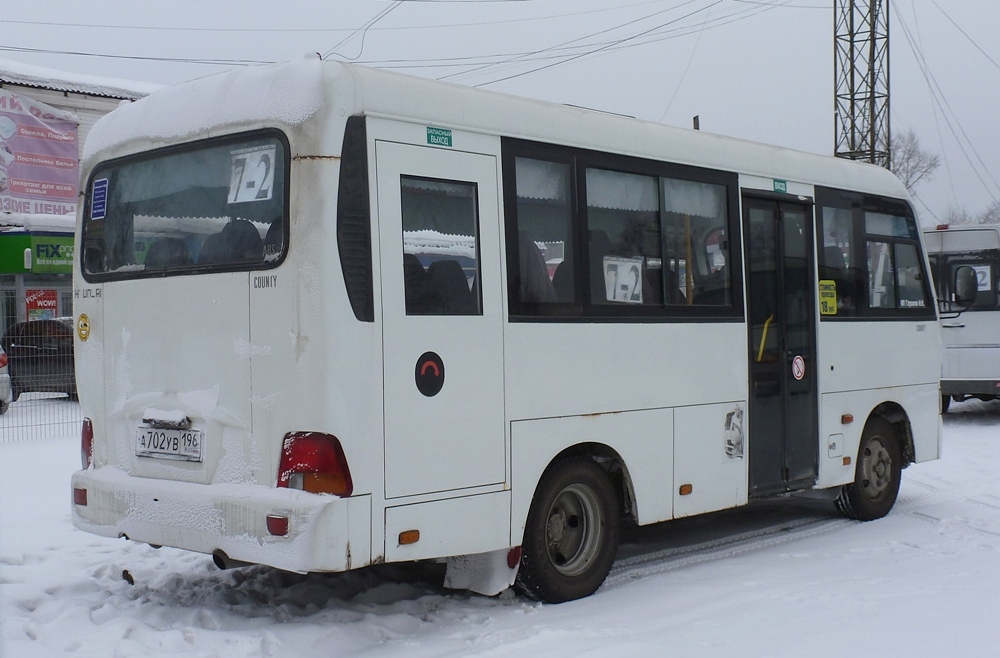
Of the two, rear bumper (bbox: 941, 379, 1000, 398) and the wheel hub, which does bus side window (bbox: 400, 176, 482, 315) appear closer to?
the wheel hub

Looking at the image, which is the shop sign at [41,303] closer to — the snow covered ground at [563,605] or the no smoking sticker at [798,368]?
the snow covered ground at [563,605]

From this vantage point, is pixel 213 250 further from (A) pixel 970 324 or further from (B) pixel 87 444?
(A) pixel 970 324

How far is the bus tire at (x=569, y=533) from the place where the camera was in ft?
21.6

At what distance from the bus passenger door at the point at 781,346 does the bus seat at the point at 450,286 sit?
295cm

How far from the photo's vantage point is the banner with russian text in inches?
1070

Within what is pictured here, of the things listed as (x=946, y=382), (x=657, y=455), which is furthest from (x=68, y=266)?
(x=657, y=455)

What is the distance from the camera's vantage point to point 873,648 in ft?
18.6

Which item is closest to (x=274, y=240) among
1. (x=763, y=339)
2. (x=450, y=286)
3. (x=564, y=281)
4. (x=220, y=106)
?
(x=220, y=106)

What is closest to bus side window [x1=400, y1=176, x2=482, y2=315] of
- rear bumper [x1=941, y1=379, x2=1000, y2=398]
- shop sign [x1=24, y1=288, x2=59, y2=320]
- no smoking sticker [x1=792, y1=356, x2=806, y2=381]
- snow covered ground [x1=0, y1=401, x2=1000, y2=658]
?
snow covered ground [x1=0, y1=401, x2=1000, y2=658]

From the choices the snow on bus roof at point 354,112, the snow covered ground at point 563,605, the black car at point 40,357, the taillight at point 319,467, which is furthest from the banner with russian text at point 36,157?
the taillight at point 319,467

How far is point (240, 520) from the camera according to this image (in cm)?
561

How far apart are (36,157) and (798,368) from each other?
24.0m

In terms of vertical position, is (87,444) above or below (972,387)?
above

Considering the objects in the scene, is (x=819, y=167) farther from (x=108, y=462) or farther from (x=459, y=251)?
(x=108, y=462)
